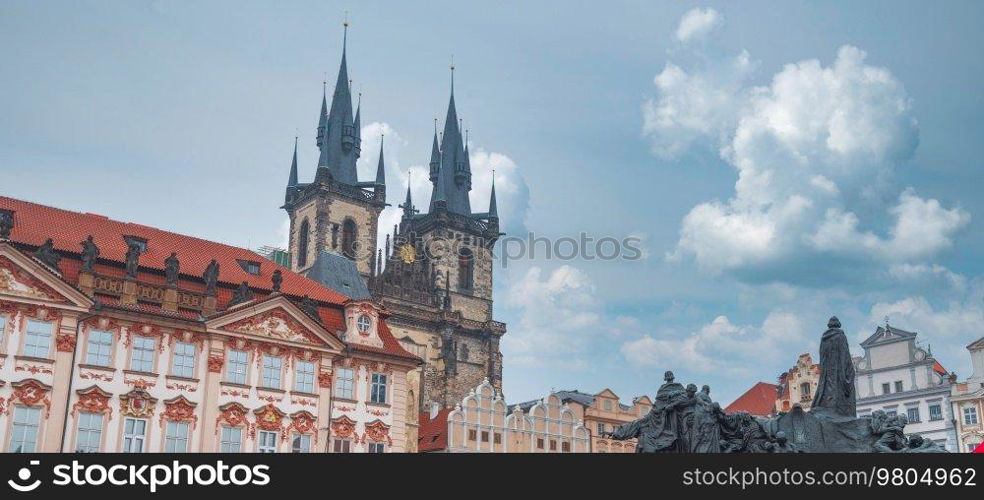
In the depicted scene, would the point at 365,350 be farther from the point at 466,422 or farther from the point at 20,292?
the point at 466,422

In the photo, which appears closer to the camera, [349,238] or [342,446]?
[342,446]

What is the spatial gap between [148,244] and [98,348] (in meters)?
6.16

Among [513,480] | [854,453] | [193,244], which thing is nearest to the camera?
[513,480]

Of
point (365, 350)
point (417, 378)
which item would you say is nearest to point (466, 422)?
point (417, 378)

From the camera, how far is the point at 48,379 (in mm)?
32188

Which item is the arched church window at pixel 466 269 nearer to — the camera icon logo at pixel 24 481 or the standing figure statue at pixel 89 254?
the standing figure statue at pixel 89 254

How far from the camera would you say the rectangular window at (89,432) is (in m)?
32.3

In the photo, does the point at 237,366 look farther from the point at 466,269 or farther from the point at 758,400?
the point at 466,269

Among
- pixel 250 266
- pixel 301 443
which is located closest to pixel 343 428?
pixel 301 443

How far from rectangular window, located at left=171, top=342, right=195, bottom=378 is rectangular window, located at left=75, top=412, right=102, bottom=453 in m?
2.72

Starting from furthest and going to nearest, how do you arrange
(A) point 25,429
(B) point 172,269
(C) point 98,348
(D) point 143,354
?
(B) point 172,269, (D) point 143,354, (C) point 98,348, (A) point 25,429

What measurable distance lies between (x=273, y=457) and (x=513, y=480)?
14.7 ft

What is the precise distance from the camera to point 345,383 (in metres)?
37.6

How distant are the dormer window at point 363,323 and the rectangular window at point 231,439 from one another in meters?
6.01
